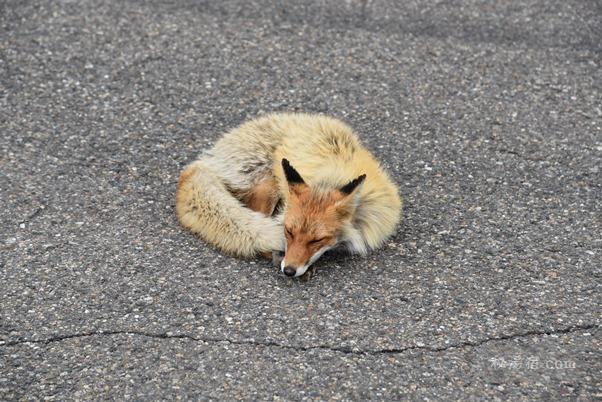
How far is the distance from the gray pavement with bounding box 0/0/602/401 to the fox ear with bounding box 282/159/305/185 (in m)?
0.59

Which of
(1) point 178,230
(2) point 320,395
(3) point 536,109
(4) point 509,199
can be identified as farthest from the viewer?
(3) point 536,109

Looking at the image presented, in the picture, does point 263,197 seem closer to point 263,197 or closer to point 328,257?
point 263,197

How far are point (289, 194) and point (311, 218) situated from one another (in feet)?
0.96

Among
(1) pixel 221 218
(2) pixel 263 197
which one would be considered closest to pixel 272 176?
(2) pixel 263 197

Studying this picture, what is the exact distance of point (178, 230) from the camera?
583cm

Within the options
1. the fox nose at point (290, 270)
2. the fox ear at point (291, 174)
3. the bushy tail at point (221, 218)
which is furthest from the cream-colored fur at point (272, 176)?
the fox nose at point (290, 270)

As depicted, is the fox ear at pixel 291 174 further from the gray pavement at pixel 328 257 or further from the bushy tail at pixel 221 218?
the gray pavement at pixel 328 257

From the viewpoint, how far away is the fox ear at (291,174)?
214 inches

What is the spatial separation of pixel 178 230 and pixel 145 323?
3.43ft

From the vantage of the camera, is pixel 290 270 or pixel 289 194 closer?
pixel 290 270

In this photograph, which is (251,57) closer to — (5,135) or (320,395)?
(5,135)

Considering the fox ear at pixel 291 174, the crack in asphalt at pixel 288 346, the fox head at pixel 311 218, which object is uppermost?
the fox ear at pixel 291 174

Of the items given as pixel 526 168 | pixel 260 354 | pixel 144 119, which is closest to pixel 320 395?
pixel 260 354

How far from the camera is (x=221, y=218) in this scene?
5.57 meters
